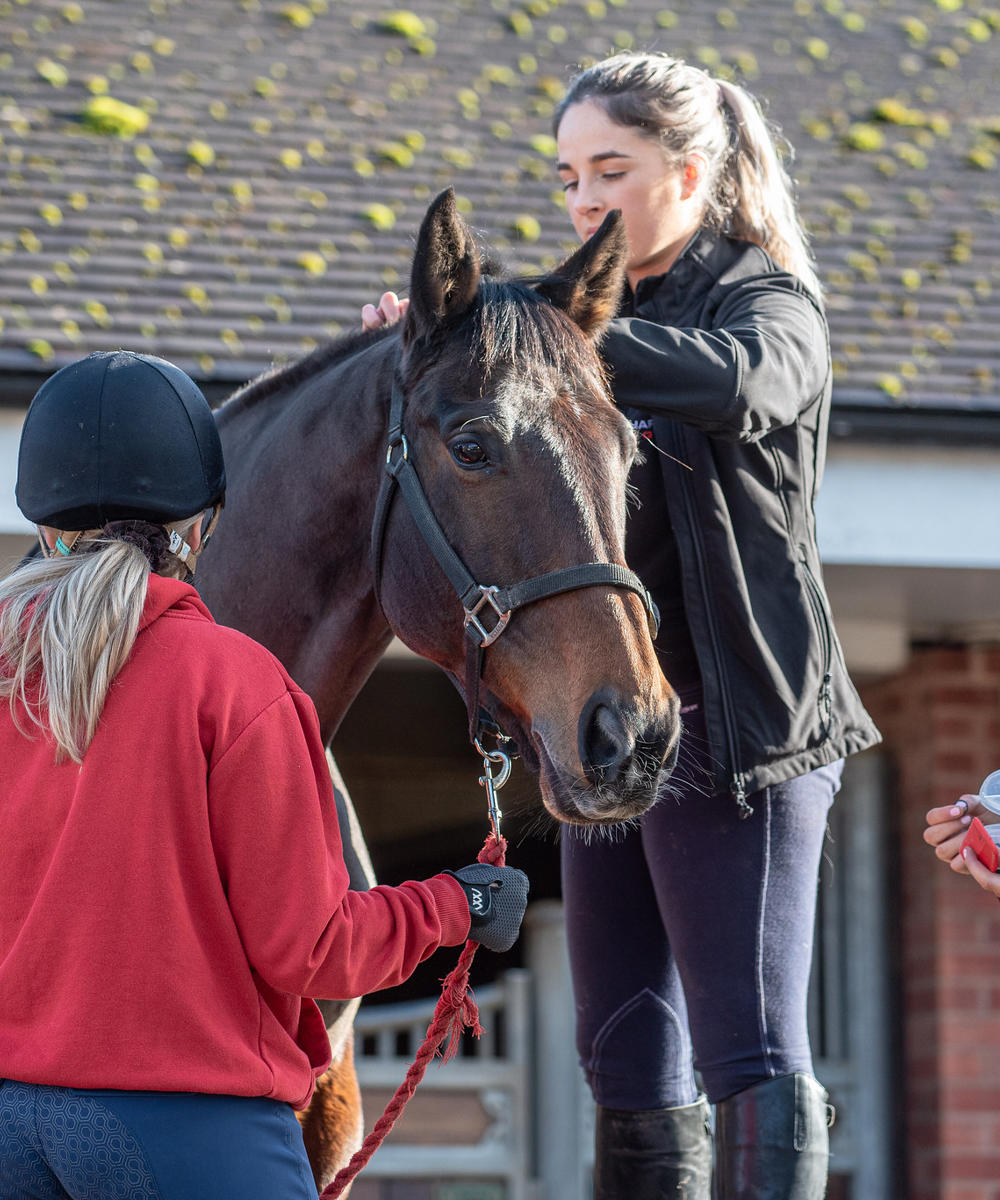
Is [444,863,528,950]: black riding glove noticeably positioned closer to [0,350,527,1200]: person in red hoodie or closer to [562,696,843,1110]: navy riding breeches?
[0,350,527,1200]: person in red hoodie

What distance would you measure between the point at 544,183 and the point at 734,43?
1803 mm

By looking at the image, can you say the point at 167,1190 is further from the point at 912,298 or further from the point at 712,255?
the point at 912,298

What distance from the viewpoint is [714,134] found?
2.44m

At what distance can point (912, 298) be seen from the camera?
5160 mm

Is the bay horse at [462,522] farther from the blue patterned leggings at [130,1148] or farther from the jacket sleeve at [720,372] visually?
the blue patterned leggings at [130,1148]

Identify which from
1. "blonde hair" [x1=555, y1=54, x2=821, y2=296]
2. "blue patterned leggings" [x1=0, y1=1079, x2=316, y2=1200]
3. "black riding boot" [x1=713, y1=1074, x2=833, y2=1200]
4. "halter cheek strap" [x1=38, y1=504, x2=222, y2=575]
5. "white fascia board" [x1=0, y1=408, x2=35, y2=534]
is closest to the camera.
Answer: "blue patterned leggings" [x1=0, y1=1079, x2=316, y2=1200]

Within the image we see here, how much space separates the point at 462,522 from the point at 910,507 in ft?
8.35

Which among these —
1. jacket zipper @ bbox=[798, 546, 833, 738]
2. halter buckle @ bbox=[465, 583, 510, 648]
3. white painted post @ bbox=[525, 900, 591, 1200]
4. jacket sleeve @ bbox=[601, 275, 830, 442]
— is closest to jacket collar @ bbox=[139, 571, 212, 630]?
halter buckle @ bbox=[465, 583, 510, 648]

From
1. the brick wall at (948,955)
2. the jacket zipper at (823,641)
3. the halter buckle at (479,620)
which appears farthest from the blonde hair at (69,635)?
the brick wall at (948,955)

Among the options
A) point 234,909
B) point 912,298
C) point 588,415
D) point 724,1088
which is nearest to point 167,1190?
point 234,909

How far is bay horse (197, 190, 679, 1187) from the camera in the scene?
71.9 inches

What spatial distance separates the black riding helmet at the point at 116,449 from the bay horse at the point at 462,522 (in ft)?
1.12

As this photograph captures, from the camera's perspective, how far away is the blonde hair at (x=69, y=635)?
5.03 ft

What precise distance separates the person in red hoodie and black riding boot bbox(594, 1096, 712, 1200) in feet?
2.80
